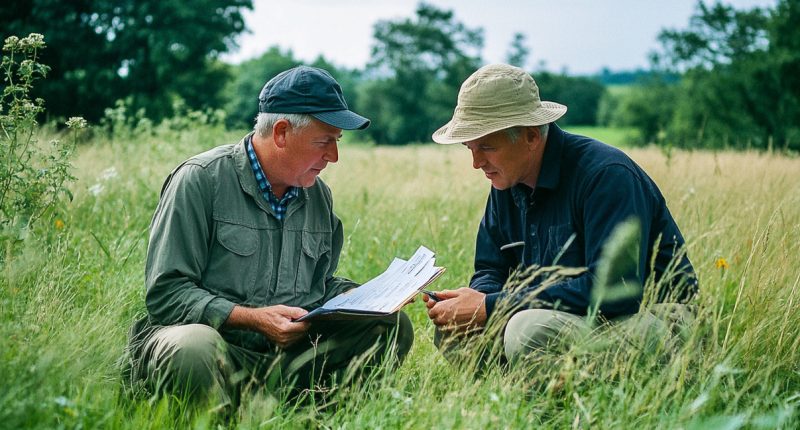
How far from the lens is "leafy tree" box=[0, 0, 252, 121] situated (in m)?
20.3

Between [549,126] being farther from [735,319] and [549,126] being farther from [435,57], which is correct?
[435,57]

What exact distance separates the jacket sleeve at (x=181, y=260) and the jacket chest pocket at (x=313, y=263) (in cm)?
48

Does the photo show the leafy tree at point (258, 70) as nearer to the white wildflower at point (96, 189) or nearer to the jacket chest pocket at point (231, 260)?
the white wildflower at point (96, 189)

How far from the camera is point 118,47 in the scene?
21.2 meters

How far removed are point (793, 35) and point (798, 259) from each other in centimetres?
2823

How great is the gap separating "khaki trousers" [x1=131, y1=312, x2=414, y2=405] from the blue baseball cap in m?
0.90

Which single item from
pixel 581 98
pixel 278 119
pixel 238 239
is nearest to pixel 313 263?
pixel 238 239

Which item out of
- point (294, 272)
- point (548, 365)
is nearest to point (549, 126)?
point (548, 365)

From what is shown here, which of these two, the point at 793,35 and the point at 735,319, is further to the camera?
the point at 793,35

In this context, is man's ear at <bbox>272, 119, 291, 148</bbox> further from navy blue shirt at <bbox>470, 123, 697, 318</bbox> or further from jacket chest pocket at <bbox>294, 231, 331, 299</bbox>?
navy blue shirt at <bbox>470, 123, 697, 318</bbox>

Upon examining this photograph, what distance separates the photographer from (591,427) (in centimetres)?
260

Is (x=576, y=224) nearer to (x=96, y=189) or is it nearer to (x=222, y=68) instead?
(x=96, y=189)

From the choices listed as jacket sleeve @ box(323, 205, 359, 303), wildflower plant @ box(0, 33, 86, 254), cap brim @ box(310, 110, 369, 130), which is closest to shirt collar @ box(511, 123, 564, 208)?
cap brim @ box(310, 110, 369, 130)

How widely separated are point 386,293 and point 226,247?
0.70m
